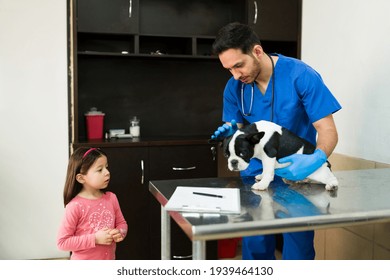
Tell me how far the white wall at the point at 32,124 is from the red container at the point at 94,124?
0.15m

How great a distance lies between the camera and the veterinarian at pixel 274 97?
74.0 inches

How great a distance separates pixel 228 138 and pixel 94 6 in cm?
174

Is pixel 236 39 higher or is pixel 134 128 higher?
pixel 236 39

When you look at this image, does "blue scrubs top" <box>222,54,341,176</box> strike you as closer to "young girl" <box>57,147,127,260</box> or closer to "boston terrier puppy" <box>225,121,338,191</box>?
"boston terrier puppy" <box>225,121,338,191</box>

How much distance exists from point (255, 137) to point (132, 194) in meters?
1.50

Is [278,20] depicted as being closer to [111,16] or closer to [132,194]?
[111,16]

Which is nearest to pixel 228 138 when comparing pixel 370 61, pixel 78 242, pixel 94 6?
pixel 78 242

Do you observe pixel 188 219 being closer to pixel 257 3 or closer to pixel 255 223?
pixel 255 223

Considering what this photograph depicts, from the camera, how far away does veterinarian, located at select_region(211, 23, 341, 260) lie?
1.88 m

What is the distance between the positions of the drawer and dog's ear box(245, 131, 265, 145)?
1361 mm

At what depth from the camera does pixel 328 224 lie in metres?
1.36

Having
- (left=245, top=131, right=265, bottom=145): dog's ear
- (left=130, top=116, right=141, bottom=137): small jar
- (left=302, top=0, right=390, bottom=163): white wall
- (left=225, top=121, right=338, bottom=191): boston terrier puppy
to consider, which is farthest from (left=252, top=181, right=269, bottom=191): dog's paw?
(left=130, top=116, right=141, bottom=137): small jar

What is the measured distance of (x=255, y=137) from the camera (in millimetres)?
1670

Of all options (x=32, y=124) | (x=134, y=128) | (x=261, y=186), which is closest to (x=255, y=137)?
(x=261, y=186)
